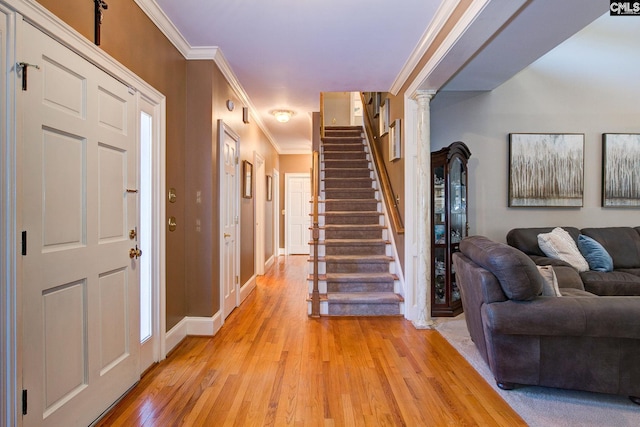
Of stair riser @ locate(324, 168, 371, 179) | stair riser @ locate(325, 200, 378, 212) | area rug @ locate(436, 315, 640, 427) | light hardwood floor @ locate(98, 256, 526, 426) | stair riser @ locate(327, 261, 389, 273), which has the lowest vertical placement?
light hardwood floor @ locate(98, 256, 526, 426)

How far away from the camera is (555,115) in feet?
14.0

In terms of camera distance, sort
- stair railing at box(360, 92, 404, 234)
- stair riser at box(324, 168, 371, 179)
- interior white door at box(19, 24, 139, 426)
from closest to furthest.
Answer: interior white door at box(19, 24, 139, 426)
stair railing at box(360, 92, 404, 234)
stair riser at box(324, 168, 371, 179)

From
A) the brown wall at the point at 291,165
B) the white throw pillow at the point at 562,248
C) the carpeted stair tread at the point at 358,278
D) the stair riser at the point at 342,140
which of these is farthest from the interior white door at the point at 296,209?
the white throw pillow at the point at 562,248

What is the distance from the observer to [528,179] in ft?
13.8

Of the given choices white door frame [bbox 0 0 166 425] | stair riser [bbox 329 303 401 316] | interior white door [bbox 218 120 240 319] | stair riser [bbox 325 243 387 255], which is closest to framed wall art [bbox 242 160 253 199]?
interior white door [bbox 218 120 240 319]

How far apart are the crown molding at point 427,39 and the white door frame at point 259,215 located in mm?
2708

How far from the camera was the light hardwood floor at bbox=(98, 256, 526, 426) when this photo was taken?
6.28ft

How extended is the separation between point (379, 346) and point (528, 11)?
8.76 feet

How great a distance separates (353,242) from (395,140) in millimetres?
1380

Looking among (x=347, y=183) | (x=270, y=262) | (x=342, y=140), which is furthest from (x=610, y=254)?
(x=270, y=262)

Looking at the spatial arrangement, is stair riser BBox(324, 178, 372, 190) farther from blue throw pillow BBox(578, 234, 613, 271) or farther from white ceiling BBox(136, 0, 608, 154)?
blue throw pillow BBox(578, 234, 613, 271)

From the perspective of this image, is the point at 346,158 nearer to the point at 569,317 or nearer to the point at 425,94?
the point at 425,94

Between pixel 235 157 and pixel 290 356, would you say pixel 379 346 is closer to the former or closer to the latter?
pixel 290 356

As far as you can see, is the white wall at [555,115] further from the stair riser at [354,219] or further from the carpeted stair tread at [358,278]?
the stair riser at [354,219]
